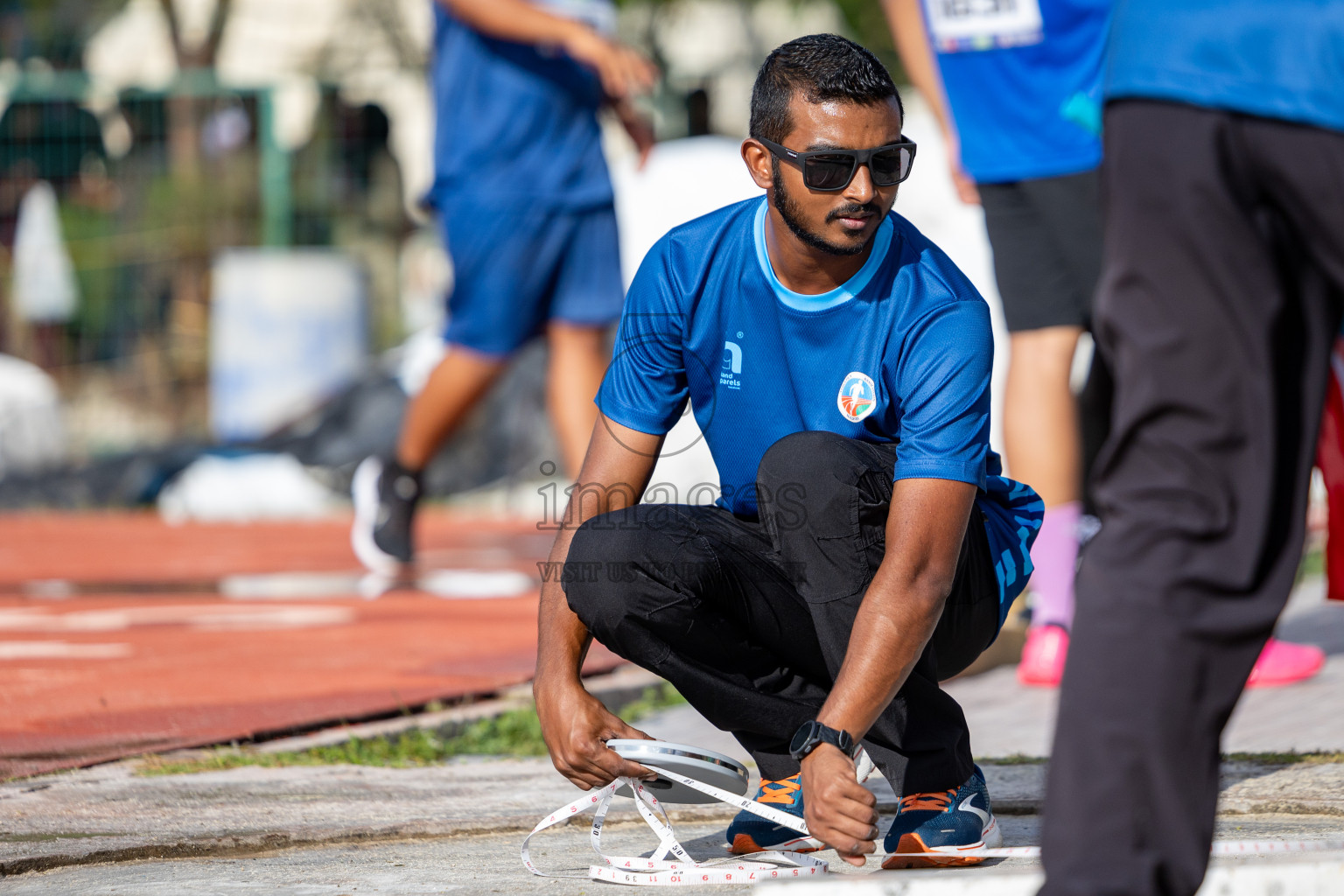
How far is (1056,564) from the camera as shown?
12.6 ft

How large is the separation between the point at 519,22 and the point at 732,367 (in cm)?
271

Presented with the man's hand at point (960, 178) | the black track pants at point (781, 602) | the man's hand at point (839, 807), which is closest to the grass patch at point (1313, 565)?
the man's hand at point (960, 178)

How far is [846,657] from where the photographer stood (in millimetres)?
2236

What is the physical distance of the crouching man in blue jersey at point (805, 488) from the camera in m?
2.38

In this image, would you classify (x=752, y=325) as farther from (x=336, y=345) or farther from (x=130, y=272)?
(x=130, y=272)

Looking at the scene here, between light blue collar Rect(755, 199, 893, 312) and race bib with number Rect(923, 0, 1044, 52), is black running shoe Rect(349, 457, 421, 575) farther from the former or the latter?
light blue collar Rect(755, 199, 893, 312)

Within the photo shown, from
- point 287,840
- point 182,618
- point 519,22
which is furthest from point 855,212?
point 182,618

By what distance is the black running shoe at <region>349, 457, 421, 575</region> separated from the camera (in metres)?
5.57

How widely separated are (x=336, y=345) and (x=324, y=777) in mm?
8241

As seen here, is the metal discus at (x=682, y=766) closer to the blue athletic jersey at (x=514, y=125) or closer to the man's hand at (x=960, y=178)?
the man's hand at (x=960, y=178)

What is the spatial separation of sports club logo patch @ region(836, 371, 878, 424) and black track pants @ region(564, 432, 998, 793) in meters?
0.06

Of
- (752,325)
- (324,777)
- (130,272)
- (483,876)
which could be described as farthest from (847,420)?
(130,272)

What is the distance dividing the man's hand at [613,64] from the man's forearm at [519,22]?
0.21ft

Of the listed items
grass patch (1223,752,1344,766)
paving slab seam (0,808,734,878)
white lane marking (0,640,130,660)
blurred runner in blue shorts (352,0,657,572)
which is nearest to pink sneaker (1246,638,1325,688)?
grass patch (1223,752,1344,766)
